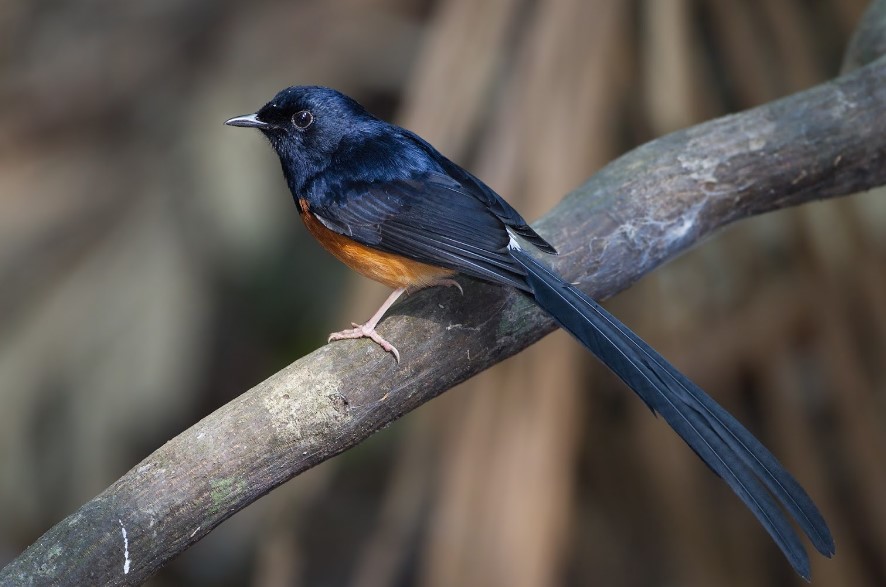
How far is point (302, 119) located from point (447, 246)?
0.91 metres

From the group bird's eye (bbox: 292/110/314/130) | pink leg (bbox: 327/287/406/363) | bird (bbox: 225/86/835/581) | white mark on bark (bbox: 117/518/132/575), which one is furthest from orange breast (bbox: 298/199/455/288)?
white mark on bark (bbox: 117/518/132/575)

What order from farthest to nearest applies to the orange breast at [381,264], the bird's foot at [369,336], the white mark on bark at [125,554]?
the orange breast at [381,264] → the bird's foot at [369,336] → the white mark on bark at [125,554]

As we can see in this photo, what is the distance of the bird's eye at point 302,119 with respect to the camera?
336 cm

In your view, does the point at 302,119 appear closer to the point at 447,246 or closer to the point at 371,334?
the point at 447,246

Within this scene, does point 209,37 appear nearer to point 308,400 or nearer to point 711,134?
point 711,134

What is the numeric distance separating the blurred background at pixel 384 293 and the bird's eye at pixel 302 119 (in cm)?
37

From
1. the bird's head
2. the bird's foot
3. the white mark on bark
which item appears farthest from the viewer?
the bird's head

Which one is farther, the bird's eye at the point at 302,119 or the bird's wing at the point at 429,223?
the bird's eye at the point at 302,119

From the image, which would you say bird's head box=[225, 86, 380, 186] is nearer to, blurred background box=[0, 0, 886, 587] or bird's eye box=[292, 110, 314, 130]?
bird's eye box=[292, 110, 314, 130]

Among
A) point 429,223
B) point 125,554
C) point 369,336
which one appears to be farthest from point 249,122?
point 125,554

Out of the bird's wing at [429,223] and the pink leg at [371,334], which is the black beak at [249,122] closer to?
the bird's wing at [429,223]

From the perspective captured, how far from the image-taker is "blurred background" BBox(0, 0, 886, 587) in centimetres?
339

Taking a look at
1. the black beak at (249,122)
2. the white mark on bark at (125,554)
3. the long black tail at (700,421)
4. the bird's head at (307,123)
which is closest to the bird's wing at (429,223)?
the long black tail at (700,421)

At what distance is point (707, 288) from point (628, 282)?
2.02 meters
